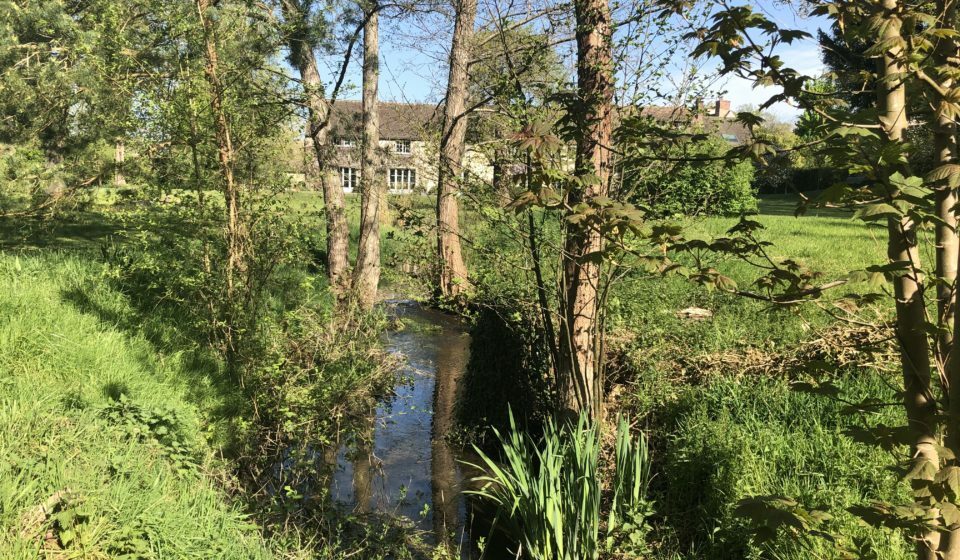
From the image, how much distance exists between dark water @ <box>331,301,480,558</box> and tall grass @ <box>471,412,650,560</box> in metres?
0.74

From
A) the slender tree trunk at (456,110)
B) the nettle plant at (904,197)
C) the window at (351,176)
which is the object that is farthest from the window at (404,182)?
the nettle plant at (904,197)

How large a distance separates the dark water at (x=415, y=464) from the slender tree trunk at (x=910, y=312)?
3.30m

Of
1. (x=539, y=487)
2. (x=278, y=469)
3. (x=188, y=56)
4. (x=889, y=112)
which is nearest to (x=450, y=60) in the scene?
(x=188, y=56)

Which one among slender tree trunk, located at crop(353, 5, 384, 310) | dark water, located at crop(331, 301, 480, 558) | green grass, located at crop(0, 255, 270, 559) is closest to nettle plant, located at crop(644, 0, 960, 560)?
green grass, located at crop(0, 255, 270, 559)

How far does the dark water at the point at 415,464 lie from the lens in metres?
5.93

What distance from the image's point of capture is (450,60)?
11.9m

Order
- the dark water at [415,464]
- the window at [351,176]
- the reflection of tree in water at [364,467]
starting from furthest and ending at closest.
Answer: the window at [351,176] → the reflection of tree in water at [364,467] → the dark water at [415,464]

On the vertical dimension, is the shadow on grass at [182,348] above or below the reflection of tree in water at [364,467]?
above

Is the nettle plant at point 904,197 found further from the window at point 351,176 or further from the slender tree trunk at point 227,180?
the window at point 351,176

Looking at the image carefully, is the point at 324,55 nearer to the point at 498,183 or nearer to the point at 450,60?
the point at 450,60

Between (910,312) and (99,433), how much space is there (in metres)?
4.52

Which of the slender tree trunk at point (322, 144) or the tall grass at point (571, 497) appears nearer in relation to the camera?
the tall grass at point (571, 497)

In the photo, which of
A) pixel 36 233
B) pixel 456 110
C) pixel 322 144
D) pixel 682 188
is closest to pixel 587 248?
pixel 682 188

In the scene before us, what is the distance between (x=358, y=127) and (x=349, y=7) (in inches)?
79.5
